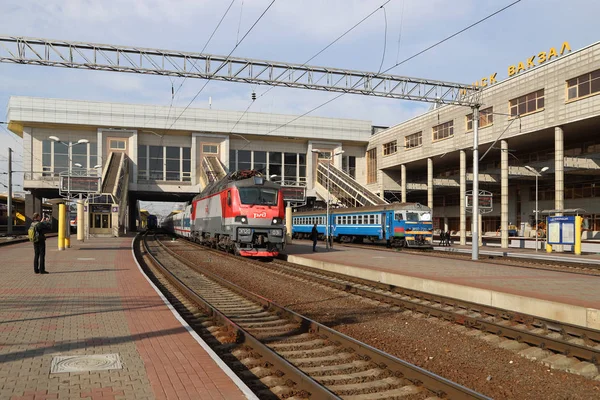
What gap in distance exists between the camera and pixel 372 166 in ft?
211

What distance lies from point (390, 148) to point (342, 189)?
299 inches

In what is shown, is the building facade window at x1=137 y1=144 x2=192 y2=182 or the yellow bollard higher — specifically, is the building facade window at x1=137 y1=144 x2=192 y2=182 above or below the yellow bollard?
above

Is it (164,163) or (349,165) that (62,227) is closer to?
(164,163)

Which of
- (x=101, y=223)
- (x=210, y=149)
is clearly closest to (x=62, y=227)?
(x=101, y=223)

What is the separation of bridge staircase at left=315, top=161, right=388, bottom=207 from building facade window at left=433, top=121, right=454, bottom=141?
10140 mm

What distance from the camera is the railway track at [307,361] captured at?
18.9 ft

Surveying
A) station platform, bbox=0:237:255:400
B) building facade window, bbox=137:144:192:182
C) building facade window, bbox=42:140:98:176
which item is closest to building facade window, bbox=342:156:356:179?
building facade window, bbox=137:144:192:182

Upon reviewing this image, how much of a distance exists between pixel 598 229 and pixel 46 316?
42.3m

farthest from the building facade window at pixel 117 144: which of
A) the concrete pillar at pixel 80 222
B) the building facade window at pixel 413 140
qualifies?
the building facade window at pixel 413 140

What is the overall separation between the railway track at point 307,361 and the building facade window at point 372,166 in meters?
52.9

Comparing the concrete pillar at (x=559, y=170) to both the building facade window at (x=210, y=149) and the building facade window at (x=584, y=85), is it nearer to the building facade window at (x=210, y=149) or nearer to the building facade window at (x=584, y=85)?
the building facade window at (x=584, y=85)

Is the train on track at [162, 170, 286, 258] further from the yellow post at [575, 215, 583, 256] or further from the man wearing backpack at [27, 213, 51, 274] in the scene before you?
the yellow post at [575, 215, 583, 256]

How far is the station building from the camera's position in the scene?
37188 millimetres

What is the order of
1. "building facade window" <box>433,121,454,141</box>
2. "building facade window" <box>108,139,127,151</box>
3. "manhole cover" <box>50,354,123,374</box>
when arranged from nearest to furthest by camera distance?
"manhole cover" <box>50,354,123,374</box> → "building facade window" <box>433,121,454,141</box> → "building facade window" <box>108,139,127,151</box>
